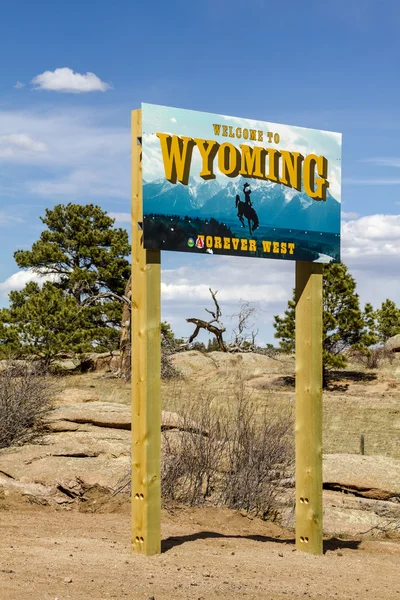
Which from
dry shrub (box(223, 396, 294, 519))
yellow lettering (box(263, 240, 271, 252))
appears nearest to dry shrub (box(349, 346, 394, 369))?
dry shrub (box(223, 396, 294, 519))

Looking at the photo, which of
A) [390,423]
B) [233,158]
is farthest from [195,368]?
[233,158]

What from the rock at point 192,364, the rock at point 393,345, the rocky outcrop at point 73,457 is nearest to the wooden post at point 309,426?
the rocky outcrop at point 73,457

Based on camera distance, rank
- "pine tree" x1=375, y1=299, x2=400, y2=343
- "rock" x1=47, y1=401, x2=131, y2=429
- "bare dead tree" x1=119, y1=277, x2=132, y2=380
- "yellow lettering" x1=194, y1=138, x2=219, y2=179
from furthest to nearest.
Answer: "pine tree" x1=375, y1=299, x2=400, y2=343, "bare dead tree" x1=119, y1=277, x2=132, y2=380, "rock" x1=47, y1=401, x2=131, y2=429, "yellow lettering" x1=194, y1=138, x2=219, y2=179

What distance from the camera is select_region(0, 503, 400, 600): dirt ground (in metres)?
6.27

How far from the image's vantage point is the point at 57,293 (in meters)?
33.0

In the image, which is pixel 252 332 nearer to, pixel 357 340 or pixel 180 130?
pixel 357 340

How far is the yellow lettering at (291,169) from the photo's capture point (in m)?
8.38

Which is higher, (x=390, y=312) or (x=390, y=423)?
(x=390, y=312)

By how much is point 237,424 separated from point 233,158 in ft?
13.9

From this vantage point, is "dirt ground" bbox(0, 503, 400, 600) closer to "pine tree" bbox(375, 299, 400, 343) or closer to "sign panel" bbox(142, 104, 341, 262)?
"sign panel" bbox(142, 104, 341, 262)

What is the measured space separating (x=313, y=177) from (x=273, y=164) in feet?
1.89

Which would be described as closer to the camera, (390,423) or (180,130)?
(180,130)

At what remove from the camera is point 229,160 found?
7.92 m

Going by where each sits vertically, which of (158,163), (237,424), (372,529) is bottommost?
(372,529)
